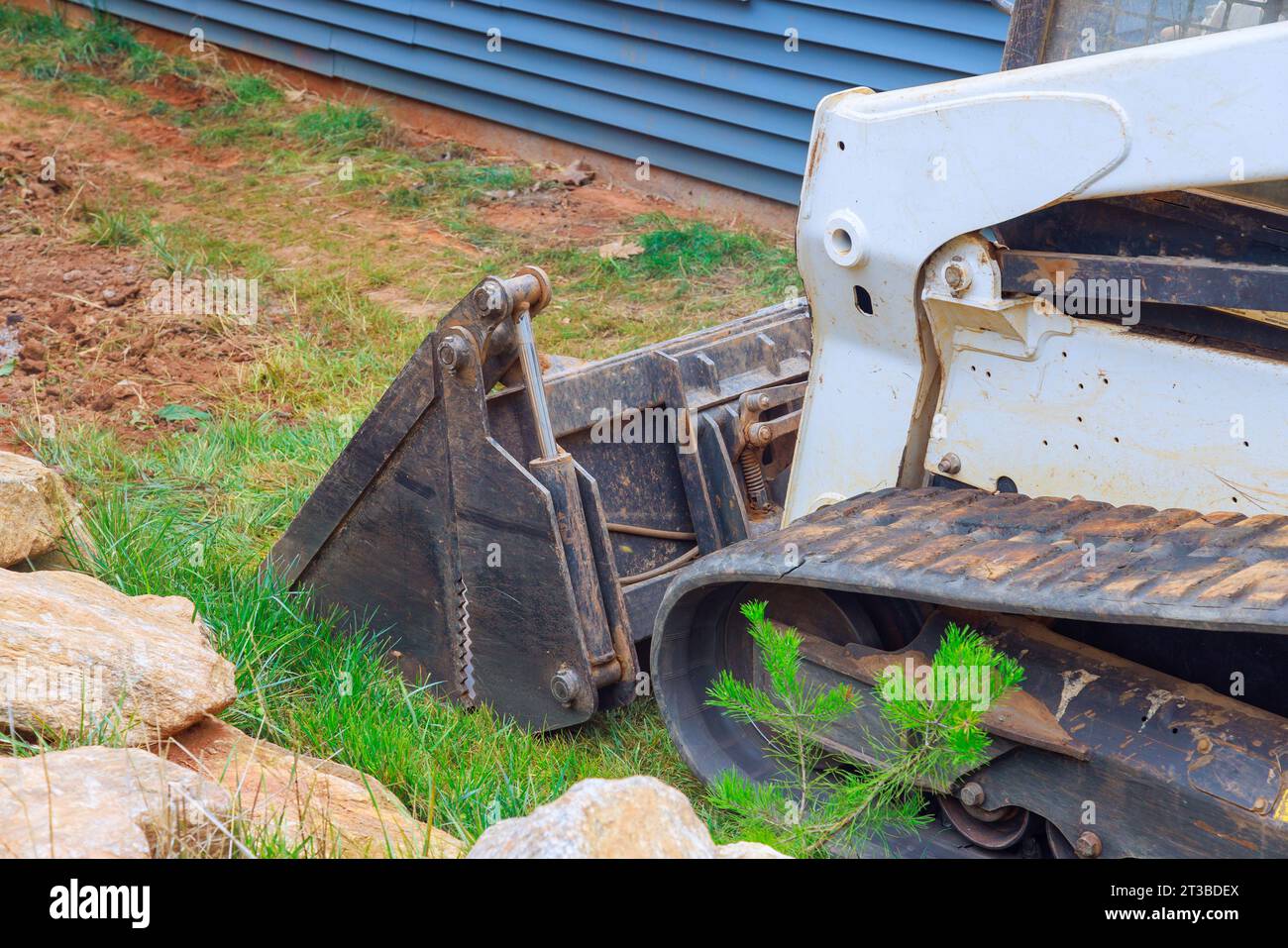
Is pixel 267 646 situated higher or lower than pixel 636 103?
lower

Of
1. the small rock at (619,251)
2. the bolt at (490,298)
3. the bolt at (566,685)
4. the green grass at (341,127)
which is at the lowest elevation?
the bolt at (566,685)

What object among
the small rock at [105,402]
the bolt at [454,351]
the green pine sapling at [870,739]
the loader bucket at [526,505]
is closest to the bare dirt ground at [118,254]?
the small rock at [105,402]

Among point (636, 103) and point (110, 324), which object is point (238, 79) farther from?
point (110, 324)

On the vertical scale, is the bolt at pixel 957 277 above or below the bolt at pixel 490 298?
above

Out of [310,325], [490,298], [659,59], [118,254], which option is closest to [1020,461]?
[490,298]

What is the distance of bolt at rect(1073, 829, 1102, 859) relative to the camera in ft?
7.77

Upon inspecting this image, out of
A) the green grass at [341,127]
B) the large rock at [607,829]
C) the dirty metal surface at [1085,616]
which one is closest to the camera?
the large rock at [607,829]

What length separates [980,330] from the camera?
259 cm

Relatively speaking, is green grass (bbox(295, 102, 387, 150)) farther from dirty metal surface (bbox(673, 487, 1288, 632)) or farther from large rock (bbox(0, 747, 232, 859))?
large rock (bbox(0, 747, 232, 859))

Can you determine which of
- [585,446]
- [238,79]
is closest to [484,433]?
[585,446]

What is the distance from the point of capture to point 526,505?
10.2ft

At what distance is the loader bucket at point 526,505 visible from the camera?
3143 millimetres

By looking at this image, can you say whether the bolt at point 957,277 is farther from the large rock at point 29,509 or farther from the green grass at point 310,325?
the large rock at point 29,509

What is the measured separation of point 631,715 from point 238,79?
8.20 metres
